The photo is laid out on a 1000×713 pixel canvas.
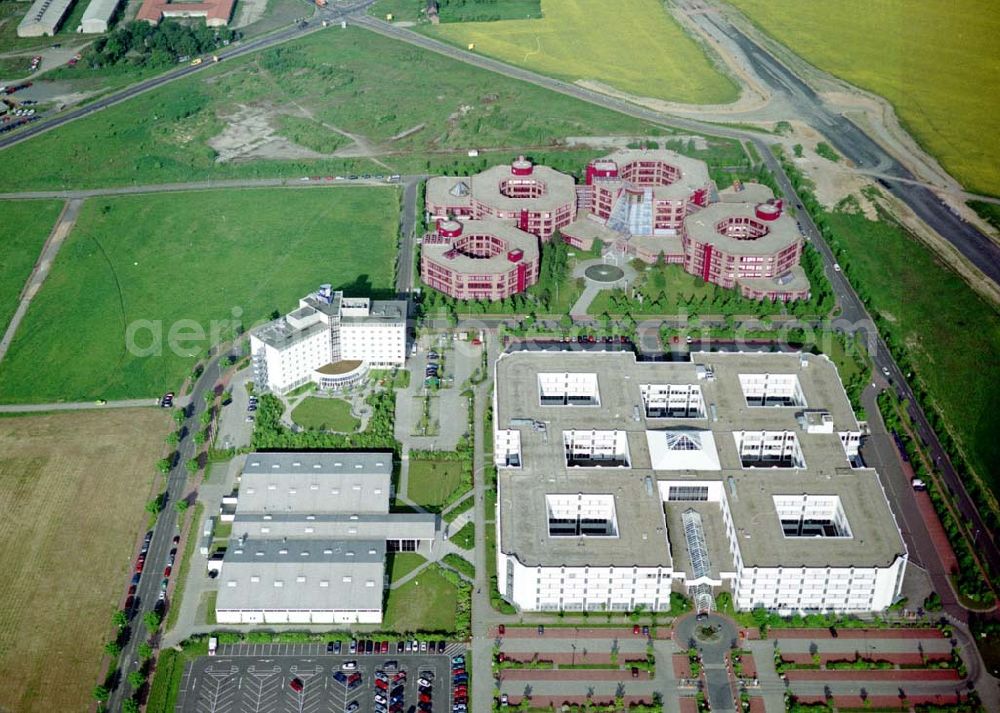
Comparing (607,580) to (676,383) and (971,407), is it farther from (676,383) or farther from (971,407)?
(971,407)

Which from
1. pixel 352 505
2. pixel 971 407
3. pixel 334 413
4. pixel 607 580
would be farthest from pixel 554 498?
pixel 971 407

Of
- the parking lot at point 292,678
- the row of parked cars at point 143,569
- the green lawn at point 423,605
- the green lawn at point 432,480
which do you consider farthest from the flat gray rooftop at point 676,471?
the row of parked cars at point 143,569

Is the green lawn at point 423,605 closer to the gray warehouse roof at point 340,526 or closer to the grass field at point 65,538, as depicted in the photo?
the gray warehouse roof at point 340,526

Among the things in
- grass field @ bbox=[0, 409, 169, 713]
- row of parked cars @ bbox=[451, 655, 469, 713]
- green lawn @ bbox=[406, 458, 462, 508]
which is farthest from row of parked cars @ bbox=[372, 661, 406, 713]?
grass field @ bbox=[0, 409, 169, 713]

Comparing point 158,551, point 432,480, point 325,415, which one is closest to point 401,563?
point 432,480

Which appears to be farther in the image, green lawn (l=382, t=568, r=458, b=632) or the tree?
green lawn (l=382, t=568, r=458, b=632)

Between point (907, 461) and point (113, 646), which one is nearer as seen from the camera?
point (113, 646)

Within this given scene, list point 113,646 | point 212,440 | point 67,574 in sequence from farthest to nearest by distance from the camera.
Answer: point 212,440, point 67,574, point 113,646

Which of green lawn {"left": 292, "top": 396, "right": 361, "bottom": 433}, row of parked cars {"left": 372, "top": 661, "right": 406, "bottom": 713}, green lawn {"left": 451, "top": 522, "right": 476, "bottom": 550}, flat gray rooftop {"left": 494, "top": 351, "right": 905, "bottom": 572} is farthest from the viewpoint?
green lawn {"left": 292, "top": 396, "right": 361, "bottom": 433}

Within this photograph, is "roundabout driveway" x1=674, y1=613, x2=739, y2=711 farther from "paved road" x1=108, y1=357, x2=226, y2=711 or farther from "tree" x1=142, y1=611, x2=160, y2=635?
"paved road" x1=108, y1=357, x2=226, y2=711
